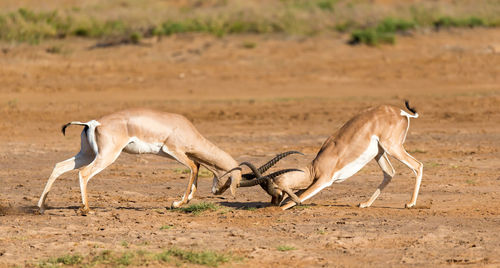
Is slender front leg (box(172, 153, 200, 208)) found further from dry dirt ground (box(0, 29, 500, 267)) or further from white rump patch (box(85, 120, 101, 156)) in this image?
white rump patch (box(85, 120, 101, 156))

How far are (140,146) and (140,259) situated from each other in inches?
111

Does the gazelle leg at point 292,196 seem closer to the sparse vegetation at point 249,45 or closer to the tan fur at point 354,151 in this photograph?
the tan fur at point 354,151

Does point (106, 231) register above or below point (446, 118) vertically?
above

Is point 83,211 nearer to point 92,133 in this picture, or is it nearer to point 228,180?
point 92,133

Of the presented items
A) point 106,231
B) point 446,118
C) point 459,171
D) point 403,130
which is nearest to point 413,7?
point 446,118

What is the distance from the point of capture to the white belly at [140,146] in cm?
1154

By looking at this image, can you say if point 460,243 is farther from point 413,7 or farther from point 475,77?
point 413,7

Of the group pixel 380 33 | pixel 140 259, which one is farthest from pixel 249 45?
pixel 140 259

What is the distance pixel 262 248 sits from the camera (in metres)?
9.66

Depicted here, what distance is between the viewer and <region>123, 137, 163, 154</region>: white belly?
454 inches

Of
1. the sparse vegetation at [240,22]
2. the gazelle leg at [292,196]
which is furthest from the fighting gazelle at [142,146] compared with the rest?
the sparse vegetation at [240,22]

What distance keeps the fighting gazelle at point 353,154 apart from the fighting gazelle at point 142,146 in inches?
20.4

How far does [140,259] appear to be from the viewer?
355 inches

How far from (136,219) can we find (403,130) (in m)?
3.77
